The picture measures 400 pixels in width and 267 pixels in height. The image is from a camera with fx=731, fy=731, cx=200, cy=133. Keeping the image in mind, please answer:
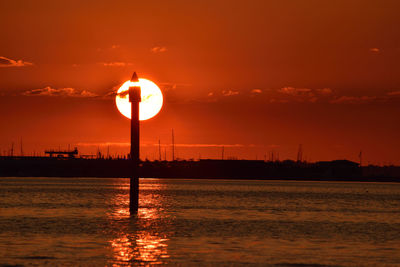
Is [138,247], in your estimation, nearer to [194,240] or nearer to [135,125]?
[194,240]

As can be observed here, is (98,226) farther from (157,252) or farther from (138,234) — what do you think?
(157,252)

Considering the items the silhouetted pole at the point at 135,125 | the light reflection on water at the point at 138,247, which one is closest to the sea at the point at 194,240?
the light reflection on water at the point at 138,247

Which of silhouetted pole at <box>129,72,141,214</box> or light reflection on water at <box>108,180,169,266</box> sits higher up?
silhouetted pole at <box>129,72,141,214</box>

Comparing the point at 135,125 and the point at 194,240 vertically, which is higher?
the point at 135,125

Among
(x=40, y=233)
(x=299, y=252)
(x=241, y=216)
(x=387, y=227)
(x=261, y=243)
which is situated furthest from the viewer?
(x=241, y=216)

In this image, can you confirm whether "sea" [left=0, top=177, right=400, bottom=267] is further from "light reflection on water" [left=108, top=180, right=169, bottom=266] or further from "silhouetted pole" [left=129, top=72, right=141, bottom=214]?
"silhouetted pole" [left=129, top=72, right=141, bottom=214]

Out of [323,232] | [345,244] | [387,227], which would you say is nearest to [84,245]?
[345,244]

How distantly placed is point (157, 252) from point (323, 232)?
22460 millimetres

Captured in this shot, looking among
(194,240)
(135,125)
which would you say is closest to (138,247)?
(194,240)

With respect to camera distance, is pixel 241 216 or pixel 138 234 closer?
pixel 138 234

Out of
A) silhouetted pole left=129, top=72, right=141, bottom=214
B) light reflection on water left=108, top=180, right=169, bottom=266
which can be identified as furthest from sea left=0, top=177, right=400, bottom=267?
silhouetted pole left=129, top=72, right=141, bottom=214

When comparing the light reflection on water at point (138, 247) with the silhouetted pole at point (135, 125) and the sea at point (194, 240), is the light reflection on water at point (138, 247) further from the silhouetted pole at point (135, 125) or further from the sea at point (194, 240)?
the silhouetted pole at point (135, 125)

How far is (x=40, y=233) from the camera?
2426 inches

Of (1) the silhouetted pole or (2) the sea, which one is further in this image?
(1) the silhouetted pole
